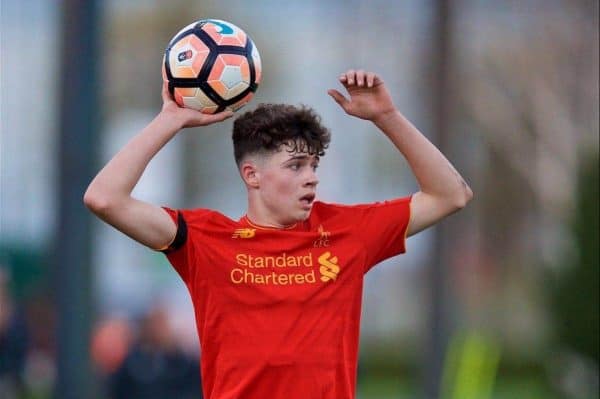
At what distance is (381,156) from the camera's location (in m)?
27.8

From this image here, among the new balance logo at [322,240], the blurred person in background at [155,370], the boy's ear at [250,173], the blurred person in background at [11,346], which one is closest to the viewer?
the new balance logo at [322,240]

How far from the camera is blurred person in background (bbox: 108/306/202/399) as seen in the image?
14508mm

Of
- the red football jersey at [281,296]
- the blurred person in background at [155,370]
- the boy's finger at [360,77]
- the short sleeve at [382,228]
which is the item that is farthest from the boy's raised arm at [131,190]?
the blurred person in background at [155,370]

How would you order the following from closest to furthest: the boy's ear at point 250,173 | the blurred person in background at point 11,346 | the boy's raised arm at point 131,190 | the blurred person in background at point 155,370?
the boy's raised arm at point 131,190
the boy's ear at point 250,173
the blurred person in background at point 155,370
the blurred person in background at point 11,346

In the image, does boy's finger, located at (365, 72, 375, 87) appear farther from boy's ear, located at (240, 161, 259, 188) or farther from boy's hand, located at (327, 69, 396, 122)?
boy's ear, located at (240, 161, 259, 188)

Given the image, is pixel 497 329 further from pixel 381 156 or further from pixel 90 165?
pixel 90 165

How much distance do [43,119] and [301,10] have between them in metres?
7.88

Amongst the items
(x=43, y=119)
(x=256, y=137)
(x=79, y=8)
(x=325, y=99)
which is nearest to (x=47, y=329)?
(x=43, y=119)

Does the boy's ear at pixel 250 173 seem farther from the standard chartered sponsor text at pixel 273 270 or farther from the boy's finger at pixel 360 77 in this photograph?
the boy's finger at pixel 360 77

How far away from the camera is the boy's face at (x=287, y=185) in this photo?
6.21 meters

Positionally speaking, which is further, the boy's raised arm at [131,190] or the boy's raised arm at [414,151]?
the boy's raised arm at [414,151]

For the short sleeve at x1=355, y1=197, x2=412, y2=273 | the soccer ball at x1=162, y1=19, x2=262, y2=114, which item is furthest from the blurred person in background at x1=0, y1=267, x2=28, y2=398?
the short sleeve at x1=355, y1=197, x2=412, y2=273

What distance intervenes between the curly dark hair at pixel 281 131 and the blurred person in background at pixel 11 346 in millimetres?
9046

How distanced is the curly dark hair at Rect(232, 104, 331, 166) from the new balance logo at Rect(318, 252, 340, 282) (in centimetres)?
46
